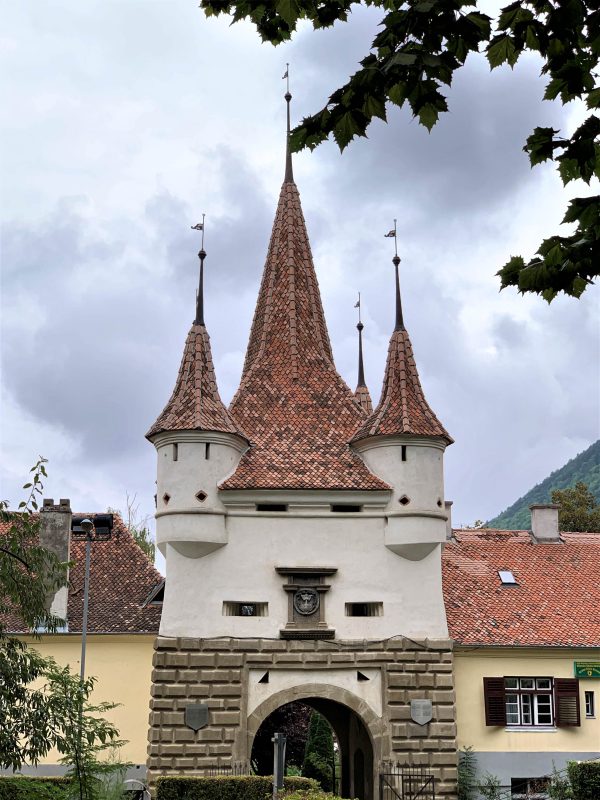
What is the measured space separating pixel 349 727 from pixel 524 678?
5.12 m

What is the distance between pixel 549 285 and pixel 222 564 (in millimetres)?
19954

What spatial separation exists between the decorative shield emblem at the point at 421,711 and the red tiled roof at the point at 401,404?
6153 mm

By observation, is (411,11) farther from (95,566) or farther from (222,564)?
(95,566)

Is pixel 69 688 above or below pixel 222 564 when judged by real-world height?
below

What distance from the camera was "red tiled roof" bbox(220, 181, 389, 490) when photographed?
26.8m

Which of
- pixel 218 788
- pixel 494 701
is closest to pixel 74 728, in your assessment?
pixel 218 788

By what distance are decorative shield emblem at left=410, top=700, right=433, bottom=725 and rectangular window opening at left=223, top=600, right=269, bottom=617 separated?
155 inches

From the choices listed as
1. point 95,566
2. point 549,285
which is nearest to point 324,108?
point 549,285

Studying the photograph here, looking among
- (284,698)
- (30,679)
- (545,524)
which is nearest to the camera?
(30,679)

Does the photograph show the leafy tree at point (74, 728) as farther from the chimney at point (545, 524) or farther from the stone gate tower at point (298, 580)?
the chimney at point (545, 524)

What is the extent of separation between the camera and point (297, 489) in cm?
2639

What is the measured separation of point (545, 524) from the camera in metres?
32.5

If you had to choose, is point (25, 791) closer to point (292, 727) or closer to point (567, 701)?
point (567, 701)

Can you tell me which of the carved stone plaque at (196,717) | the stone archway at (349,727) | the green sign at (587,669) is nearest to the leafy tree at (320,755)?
the stone archway at (349,727)
